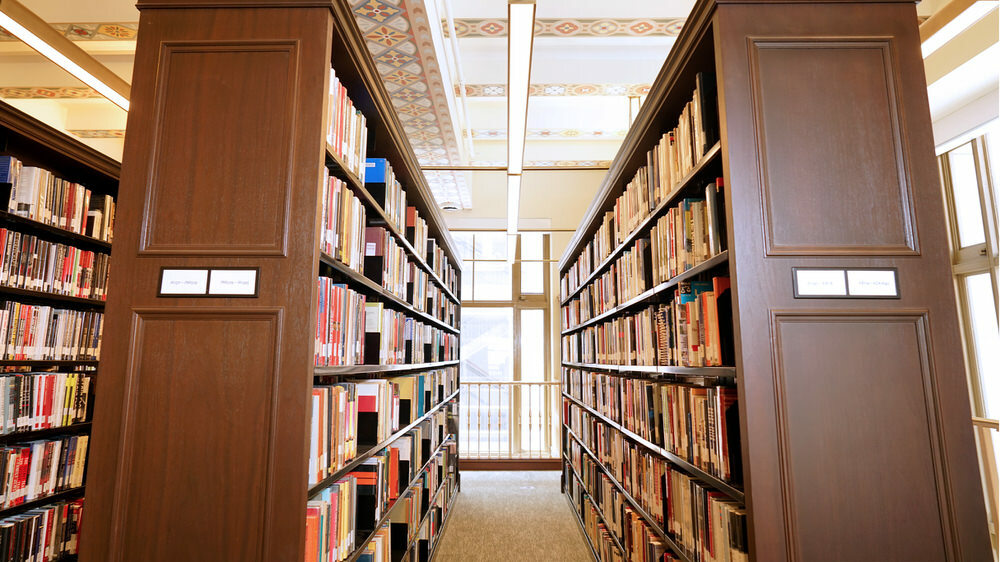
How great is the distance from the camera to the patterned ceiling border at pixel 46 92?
3965 millimetres

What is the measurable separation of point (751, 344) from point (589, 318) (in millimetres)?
2547

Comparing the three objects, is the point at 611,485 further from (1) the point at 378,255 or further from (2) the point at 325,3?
(2) the point at 325,3

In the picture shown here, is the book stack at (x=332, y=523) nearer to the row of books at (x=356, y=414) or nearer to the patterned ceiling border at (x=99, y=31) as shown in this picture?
the row of books at (x=356, y=414)

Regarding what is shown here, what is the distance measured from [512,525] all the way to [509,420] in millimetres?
1822

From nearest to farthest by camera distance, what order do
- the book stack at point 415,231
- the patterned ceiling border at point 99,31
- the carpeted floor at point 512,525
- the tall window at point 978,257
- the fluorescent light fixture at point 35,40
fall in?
the fluorescent light fixture at point 35,40 < the book stack at point 415,231 < the patterned ceiling border at point 99,31 < the tall window at point 978,257 < the carpeted floor at point 512,525

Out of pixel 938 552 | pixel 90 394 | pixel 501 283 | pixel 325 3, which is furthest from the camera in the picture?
pixel 501 283

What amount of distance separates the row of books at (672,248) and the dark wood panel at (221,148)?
1202 mm

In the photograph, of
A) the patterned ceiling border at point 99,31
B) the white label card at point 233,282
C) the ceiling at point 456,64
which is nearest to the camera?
the white label card at point 233,282

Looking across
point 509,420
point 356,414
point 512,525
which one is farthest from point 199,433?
point 509,420

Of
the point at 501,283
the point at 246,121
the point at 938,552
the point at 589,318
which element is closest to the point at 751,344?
the point at 938,552

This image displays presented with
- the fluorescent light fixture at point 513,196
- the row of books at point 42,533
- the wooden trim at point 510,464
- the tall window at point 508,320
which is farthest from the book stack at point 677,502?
the tall window at point 508,320

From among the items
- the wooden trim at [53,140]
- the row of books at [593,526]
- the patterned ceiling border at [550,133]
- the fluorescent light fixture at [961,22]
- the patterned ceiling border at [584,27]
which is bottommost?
the row of books at [593,526]

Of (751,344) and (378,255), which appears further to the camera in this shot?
(378,255)

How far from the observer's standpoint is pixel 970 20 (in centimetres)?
155
